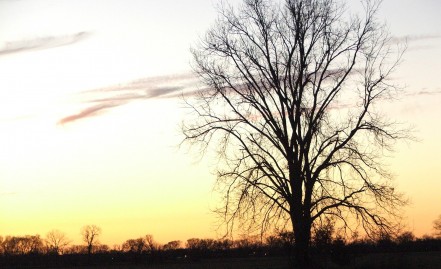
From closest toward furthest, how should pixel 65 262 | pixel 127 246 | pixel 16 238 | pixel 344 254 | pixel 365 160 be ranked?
pixel 365 160
pixel 344 254
pixel 65 262
pixel 127 246
pixel 16 238

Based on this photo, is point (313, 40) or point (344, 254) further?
→ point (344, 254)

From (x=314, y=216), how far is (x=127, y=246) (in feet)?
427

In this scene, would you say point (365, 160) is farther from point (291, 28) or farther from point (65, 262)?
point (65, 262)

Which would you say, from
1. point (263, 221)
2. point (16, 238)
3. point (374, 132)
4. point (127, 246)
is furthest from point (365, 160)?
point (16, 238)

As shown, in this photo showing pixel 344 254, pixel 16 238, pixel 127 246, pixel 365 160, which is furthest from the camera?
pixel 16 238

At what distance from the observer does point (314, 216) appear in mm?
25234

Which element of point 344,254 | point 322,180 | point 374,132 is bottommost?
point 344,254

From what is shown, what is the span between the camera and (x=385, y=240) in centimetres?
2509

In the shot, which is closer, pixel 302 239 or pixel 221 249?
pixel 302 239

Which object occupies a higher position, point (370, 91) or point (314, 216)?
point (370, 91)

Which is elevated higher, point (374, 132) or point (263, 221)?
point (374, 132)

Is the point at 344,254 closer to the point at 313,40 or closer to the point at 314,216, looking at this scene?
the point at 314,216

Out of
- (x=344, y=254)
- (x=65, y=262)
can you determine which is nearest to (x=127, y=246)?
(x=65, y=262)

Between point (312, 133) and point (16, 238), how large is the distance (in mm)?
152402
